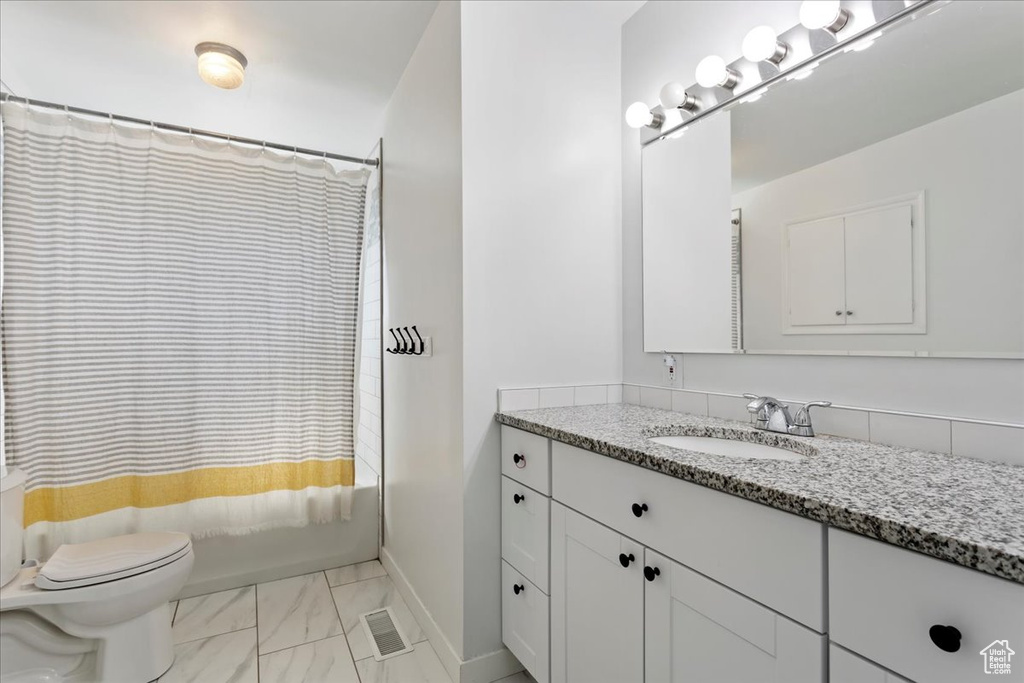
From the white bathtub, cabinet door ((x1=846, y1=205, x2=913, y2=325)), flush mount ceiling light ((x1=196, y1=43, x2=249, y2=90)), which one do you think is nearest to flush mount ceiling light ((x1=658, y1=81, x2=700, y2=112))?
cabinet door ((x1=846, y1=205, x2=913, y2=325))

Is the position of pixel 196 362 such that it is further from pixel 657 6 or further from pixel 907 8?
pixel 907 8

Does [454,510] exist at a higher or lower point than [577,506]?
lower

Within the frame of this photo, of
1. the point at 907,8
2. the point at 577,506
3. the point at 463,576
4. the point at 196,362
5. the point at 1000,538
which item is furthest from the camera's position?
the point at 196,362

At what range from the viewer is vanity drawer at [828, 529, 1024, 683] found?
59 centimetres

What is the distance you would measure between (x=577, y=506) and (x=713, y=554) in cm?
44

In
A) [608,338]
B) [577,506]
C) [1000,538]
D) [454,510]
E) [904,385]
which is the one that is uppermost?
[608,338]

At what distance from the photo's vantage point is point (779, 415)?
4.42ft

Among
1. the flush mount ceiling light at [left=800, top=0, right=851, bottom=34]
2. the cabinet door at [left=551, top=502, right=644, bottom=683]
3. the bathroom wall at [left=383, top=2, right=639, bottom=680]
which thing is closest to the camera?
the cabinet door at [left=551, top=502, right=644, bottom=683]

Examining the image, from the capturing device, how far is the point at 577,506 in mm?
1320

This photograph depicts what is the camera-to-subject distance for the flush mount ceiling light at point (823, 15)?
4.07ft

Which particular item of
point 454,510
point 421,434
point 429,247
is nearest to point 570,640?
point 454,510

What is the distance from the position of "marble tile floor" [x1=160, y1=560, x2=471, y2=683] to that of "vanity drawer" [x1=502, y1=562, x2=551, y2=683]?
0.19 meters

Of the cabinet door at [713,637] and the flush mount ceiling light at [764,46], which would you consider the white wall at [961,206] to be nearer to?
the flush mount ceiling light at [764,46]

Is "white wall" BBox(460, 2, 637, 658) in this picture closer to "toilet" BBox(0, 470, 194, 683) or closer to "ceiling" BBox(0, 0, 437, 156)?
"ceiling" BBox(0, 0, 437, 156)
